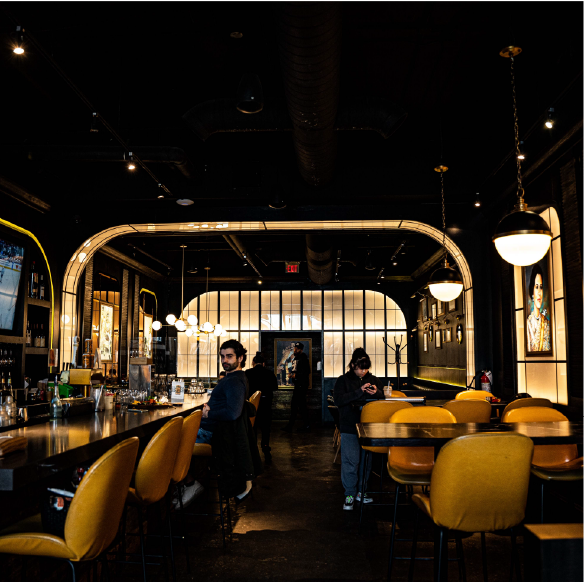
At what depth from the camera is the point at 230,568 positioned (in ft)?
11.4

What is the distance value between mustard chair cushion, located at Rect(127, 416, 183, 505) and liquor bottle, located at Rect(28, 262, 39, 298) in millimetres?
4728

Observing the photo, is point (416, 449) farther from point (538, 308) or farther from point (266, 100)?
point (266, 100)

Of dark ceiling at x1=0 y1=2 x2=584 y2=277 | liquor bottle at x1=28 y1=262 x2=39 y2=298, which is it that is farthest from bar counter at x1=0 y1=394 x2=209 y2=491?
liquor bottle at x1=28 y1=262 x2=39 y2=298

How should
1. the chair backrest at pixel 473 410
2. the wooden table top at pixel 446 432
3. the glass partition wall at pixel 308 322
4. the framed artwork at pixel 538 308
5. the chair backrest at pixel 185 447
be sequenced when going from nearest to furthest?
the wooden table top at pixel 446 432 < the chair backrest at pixel 185 447 < the chair backrest at pixel 473 410 < the framed artwork at pixel 538 308 < the glass partition wall at pixel 308 322

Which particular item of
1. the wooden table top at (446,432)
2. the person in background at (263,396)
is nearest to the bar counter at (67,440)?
the wooden table top at (446,432)

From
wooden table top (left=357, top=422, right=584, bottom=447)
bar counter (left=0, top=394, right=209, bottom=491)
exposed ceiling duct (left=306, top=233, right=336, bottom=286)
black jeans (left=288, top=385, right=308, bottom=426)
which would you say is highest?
exposed ceiling duct (left=306, top=233, right=336, bottom=286)

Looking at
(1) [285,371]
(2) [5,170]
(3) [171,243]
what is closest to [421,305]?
(1) [285,371]

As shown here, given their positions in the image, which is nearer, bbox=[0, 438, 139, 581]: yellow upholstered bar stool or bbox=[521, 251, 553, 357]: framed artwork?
bbox=[0, 438, 139, 581]: yellow upholstered bar stool

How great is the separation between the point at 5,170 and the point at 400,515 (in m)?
5.45

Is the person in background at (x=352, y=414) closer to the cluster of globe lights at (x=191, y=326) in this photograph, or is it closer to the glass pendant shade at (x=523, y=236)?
the glass pendant shade at (x=523, y=236)

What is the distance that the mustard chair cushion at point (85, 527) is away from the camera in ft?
7.15

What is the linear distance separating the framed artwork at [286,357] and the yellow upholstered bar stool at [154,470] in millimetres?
10386

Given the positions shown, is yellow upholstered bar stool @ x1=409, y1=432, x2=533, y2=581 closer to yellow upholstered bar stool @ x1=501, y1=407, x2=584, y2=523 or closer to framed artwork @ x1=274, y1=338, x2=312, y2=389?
yellow upholstered bar stool @ x1=501, y1=407, x2=584, y2=523

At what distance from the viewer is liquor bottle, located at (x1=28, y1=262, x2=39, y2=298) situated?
6.98 m
